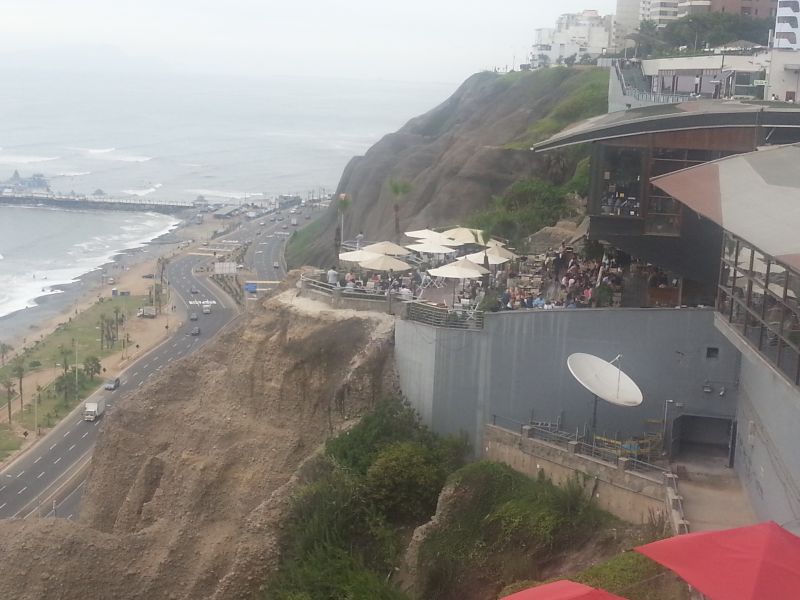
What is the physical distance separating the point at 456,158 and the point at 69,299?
39491 millimetres

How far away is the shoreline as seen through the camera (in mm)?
77875

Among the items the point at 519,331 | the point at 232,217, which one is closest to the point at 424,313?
the point at 519,331

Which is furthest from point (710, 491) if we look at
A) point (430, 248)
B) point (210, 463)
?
point (430, 248)

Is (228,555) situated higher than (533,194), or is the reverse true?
(533,194)

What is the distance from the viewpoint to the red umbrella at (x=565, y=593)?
13.1m

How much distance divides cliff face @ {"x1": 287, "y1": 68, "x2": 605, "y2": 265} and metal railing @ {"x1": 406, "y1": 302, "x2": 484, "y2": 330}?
33.3 metres

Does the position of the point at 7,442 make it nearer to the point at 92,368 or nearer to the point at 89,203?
the point at 92,368

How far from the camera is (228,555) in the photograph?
24.0m

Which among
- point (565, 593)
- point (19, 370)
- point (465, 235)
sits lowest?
point (19, 370)

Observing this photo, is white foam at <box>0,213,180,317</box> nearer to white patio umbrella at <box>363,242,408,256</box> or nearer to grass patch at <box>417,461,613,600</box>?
white patio umbrella at <box>363,242,408,256</box>

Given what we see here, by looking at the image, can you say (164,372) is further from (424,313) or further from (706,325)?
(706,325)

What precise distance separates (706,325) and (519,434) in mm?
4533

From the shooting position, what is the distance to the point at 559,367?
2289 centimetres

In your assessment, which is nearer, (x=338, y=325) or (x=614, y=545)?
(x=614, y=545)
